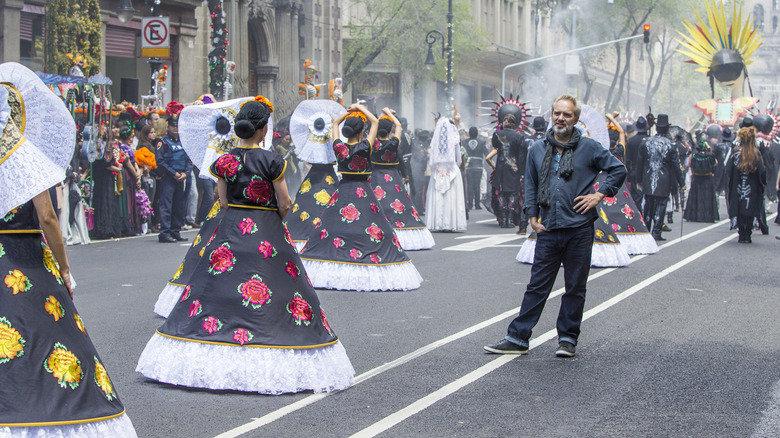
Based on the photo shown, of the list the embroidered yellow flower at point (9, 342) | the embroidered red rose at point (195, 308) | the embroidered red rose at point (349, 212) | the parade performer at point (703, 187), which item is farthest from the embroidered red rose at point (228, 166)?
the parade performer at point (703, 187)

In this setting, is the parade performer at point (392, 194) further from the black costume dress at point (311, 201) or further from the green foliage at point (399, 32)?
the green foliage at point (399, 32)

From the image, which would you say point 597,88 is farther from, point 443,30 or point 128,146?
point 128,146

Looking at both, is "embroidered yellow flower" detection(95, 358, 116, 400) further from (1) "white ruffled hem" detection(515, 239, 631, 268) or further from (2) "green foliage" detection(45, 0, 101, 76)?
(2) "green foliage" detection(45, 0, 101, 76)

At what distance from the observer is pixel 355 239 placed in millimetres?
10625

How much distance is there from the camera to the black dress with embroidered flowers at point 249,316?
6.04 meters

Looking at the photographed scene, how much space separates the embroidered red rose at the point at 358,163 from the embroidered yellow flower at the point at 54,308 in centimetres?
673

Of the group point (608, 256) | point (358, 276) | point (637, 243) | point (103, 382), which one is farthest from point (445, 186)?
point (103, 382)

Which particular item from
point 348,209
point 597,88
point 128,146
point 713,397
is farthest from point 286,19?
point 597,88

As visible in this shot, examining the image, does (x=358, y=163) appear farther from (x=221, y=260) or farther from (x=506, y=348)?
(x=221, y=260)

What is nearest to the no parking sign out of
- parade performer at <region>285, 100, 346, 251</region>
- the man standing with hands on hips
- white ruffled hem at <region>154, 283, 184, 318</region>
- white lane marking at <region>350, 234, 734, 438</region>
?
parade performer at <region>285, 100, 346, 251</region>

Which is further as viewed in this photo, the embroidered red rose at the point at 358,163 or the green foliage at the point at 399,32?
the green foliage at the point at 399,32

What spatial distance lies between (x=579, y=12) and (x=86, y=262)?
5218 centimetres

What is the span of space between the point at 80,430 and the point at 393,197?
10.7 metres

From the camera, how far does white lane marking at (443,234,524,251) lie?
15344 millimetres
